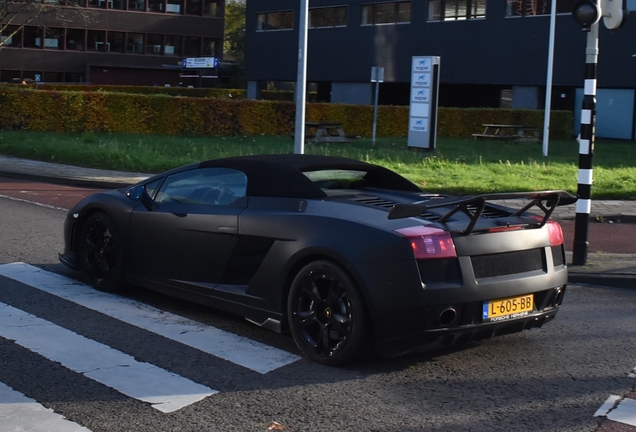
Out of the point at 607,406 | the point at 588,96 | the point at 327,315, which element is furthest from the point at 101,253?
the point at 588,96

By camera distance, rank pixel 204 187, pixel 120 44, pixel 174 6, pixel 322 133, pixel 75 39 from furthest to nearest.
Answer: pixel 174 6 < pixel 120 44 < pixel 75 39 < pixel 322 133 < pixel 204 187

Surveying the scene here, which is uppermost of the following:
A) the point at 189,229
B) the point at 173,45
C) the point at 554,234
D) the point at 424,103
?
the point at 173,45

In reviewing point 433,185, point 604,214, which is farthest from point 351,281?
point 433,185

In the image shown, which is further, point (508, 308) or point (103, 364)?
point (508, 308)

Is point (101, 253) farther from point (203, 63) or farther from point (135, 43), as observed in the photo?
point (135, 43)

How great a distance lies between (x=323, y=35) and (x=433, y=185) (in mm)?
35067

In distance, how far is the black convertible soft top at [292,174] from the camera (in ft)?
23.2

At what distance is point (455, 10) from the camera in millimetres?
45500

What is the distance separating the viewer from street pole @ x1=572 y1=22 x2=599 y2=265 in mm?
10359

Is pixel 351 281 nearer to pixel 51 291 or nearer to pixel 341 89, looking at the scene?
pixel 51 291

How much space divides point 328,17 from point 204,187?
45824mm

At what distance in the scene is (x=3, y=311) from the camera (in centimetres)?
765

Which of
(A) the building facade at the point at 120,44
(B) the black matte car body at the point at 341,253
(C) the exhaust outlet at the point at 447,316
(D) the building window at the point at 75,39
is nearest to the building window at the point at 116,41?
(A) the building facade at the point at 120,44

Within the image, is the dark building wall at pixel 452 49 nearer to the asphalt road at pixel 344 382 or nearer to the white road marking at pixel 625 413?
the asphalt road at pixel 344 382
